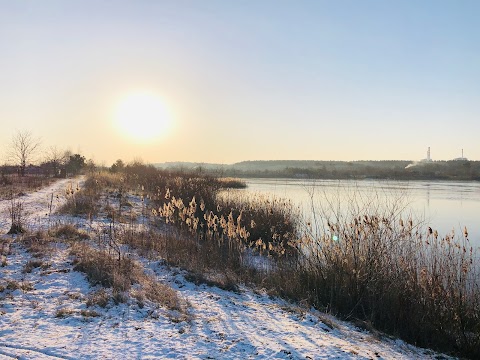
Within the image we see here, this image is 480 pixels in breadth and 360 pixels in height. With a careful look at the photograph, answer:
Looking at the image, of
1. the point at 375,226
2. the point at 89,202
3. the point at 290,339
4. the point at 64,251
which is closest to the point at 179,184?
the point at 89,202

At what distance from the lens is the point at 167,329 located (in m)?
4.39

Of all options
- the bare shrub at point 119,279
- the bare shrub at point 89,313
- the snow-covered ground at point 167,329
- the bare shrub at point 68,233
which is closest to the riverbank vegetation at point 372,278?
the snow-covered ground at point 167,329

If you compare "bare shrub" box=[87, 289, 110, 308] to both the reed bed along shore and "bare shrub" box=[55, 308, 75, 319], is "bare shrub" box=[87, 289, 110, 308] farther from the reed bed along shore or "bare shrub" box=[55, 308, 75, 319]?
the reed bed along shore

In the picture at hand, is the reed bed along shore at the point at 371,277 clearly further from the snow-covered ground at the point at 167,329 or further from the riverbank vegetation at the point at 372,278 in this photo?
the snow-covered ground at the point at 167,329

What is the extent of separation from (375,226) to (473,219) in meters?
11.0

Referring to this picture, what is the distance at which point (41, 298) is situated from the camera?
16.4 ft

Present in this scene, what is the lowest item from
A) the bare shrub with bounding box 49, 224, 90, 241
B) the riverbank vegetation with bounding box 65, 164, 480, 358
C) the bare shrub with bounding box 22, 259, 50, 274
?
the riverbank vegetation with bounding box 65, 164, 480, 358

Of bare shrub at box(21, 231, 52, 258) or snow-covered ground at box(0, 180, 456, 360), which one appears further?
bare shrub at box(21, 231, 52, 258)

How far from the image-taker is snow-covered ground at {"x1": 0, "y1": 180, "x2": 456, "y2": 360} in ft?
12.6

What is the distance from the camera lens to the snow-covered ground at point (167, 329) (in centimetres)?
384

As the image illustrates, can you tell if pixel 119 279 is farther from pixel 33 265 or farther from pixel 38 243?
pixel 38 243

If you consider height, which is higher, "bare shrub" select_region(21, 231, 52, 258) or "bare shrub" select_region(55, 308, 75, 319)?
"bare shrub" select_region(21, 231, 52, 258)

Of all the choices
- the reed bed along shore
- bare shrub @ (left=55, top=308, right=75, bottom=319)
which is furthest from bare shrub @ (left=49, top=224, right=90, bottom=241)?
bare shrub @ (left=55, top=308, right=75, bottom=319)

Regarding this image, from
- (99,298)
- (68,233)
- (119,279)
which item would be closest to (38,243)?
(68,233)
